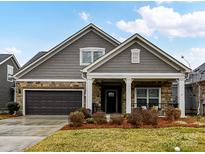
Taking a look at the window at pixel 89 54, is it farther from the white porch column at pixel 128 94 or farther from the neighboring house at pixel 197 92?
the neighboring house at pixel 197 92

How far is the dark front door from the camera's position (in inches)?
1153

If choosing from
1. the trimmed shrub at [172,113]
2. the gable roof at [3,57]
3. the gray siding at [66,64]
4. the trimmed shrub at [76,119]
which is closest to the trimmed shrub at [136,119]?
the trimmed shrub at [76,119]

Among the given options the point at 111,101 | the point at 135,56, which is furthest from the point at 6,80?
the point at 135,56

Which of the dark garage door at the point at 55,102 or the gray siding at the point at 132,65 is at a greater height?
the gray siding at the point at 132,65

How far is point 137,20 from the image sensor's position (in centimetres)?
2819

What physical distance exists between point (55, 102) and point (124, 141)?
1706 centimetres

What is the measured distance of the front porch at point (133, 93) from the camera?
25.7 meters

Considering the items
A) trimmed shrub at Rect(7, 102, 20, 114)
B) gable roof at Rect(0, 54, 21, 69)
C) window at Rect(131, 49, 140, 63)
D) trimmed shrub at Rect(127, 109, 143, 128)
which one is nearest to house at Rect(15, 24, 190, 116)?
Answer: trimmed shrub at Rect(7, 102, 20, 114)

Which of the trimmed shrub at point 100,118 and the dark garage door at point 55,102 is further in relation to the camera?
the dark garage door at point 55,102

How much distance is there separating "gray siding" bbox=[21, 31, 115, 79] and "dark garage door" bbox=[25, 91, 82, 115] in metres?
1.32

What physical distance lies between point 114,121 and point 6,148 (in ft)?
24.7

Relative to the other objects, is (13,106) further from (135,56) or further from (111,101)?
(135,56)

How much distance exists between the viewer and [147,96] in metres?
27.5

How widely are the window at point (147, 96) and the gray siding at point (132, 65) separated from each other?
11.5 feet
